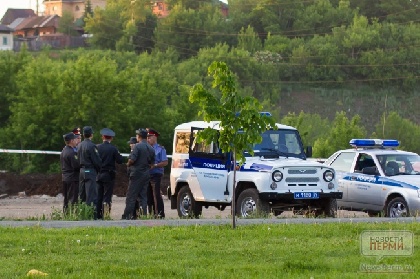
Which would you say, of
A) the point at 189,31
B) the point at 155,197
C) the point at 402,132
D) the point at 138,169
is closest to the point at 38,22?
the point at 189,31

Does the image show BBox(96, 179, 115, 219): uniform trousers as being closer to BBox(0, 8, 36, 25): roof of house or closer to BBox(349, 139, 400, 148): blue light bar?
BBox(349, 139, 400, 148): blue light bar

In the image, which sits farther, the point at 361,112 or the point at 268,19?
the point at 268,19

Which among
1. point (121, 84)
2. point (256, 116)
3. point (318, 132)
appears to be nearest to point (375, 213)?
point (256, 116)

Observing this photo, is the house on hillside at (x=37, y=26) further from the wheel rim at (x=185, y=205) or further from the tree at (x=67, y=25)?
the wheel rim at (x=185, y=205)

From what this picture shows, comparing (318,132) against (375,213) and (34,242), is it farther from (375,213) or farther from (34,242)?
(34,242)

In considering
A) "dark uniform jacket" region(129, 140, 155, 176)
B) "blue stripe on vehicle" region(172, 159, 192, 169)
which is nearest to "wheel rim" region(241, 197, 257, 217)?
"blue stripe on vehicle" region(172, 159, 192, 169)

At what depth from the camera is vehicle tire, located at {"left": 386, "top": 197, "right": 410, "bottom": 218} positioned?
22.0 m

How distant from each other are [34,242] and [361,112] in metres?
103

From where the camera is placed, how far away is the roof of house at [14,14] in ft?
617

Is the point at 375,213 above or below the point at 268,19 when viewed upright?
below

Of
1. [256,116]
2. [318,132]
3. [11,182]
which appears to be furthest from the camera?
[318,132]

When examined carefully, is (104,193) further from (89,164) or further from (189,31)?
(189,31)

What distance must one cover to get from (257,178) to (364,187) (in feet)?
8.54

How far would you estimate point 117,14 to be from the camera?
15075 centimetres
